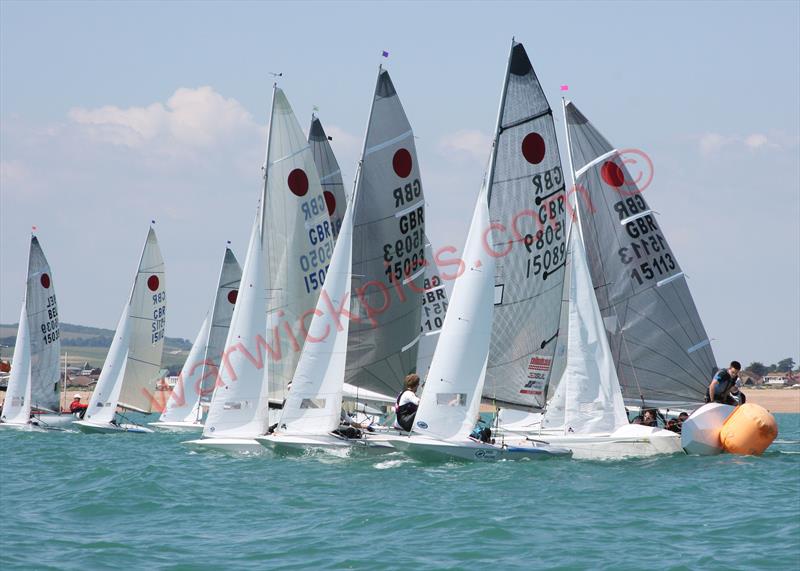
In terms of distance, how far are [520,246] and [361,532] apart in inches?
388

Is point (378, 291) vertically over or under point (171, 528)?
over

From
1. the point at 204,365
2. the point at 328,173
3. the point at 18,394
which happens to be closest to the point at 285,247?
the point at 328,173

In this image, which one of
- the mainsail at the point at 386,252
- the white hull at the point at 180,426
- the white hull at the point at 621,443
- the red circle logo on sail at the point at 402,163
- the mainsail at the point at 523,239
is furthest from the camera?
the white hull at the point at 180,426

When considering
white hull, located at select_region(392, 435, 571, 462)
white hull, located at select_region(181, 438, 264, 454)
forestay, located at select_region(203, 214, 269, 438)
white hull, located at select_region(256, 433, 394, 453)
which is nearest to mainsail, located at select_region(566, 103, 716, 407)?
white hull, located at select_region(392, 435, 571, 462)

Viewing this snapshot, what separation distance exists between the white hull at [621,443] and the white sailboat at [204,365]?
18196mm

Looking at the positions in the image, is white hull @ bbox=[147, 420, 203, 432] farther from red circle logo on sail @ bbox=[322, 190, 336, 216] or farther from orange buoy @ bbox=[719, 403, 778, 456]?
orange buoy @ bbox=[719, 403, 778, 456]

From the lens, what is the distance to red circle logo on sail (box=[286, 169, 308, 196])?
87.0 ft

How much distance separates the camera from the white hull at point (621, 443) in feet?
73.4

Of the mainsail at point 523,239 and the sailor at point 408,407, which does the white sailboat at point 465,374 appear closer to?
the sailor at point 408,407

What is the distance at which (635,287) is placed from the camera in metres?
26.5

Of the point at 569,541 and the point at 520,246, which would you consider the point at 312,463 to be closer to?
the point at 520,246

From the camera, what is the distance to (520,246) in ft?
77.3

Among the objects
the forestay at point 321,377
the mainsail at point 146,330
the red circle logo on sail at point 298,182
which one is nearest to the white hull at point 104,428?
the mainsail at point 146,330

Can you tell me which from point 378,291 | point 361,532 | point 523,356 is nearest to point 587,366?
point 523,356
